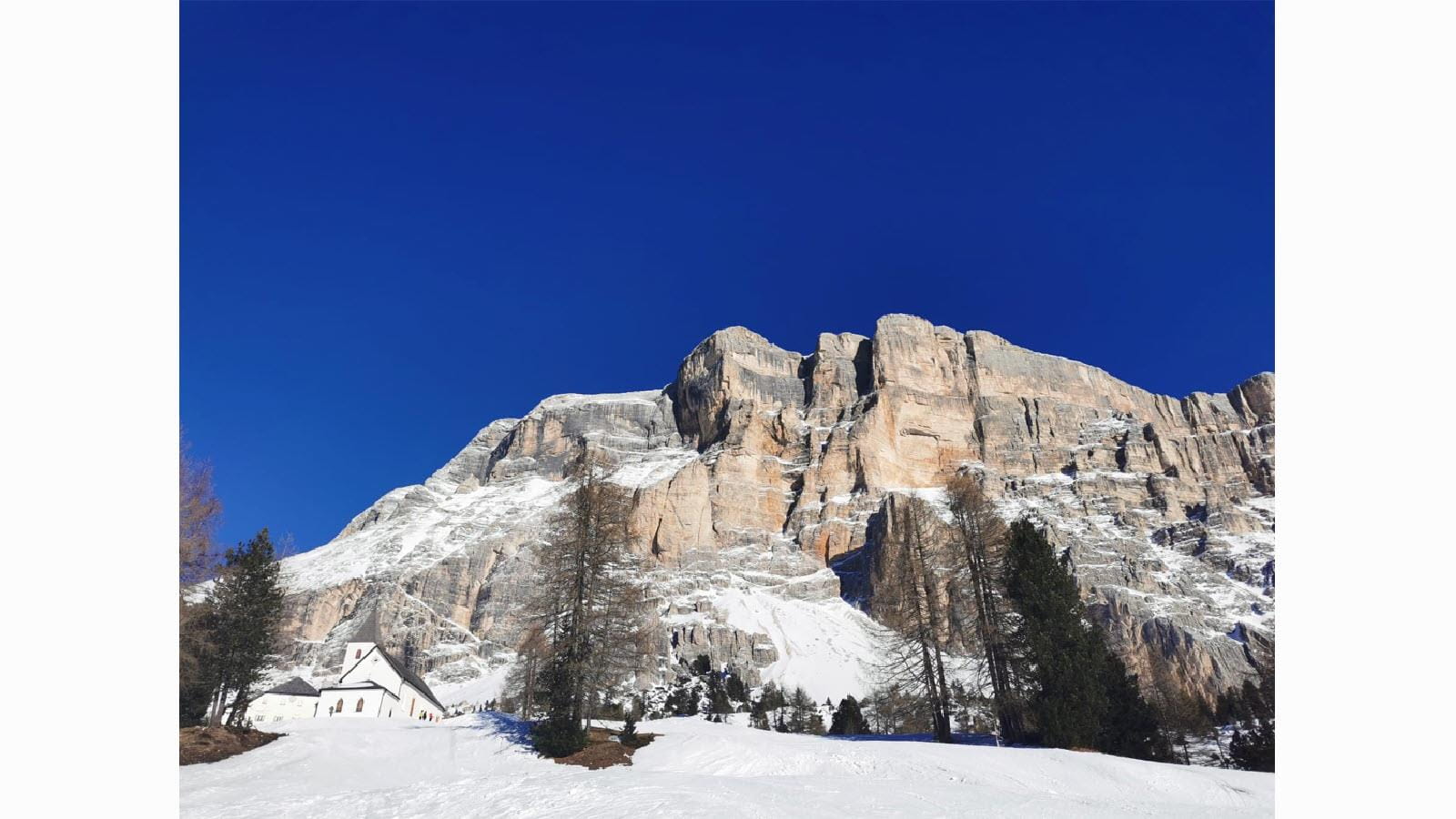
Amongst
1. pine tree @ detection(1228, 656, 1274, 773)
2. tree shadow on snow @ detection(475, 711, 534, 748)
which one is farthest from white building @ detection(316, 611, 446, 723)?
pine tree @ detection(1228, 656, 1274, 773)

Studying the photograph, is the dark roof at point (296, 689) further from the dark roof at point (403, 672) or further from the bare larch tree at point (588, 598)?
the bare larch tree at point (588, 598)

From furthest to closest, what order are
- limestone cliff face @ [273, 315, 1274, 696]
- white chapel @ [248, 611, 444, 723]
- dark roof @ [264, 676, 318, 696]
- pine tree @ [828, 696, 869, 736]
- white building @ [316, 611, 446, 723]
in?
limestone cliff face @ [273, 315, 1274, 696] < white building @ [316, 611, 446, 723] < dark roof @ [264, 676, 318, 696] < white chapel @ [248, 611, 444, 723] < pine tree @ [828, 696, 869, 736]

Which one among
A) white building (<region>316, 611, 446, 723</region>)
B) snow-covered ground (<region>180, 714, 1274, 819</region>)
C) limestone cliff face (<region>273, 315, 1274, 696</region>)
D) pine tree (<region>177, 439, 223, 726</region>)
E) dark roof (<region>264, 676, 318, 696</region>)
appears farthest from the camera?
limestone cliff face (<region>273, 315, 1274, 696</region>)

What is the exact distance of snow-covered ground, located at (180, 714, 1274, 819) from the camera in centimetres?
1012

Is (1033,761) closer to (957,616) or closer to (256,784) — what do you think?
(957,616)

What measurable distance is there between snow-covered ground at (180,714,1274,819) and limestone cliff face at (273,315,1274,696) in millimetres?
65524

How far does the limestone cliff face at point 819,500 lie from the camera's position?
312 feet

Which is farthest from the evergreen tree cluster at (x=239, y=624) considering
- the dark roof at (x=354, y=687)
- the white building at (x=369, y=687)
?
the dark roof at (x=354, y=687)

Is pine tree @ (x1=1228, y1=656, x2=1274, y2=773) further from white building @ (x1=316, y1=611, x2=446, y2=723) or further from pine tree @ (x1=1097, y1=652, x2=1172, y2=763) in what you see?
white building @ (x1=316, y1=611, x2=446, y2=723)

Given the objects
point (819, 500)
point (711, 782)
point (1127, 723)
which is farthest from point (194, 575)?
point (819, 500)

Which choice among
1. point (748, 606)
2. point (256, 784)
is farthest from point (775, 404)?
point (256, 784)

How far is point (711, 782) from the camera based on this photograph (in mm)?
11492

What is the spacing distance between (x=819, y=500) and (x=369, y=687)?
307 feet

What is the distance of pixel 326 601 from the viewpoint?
108m
